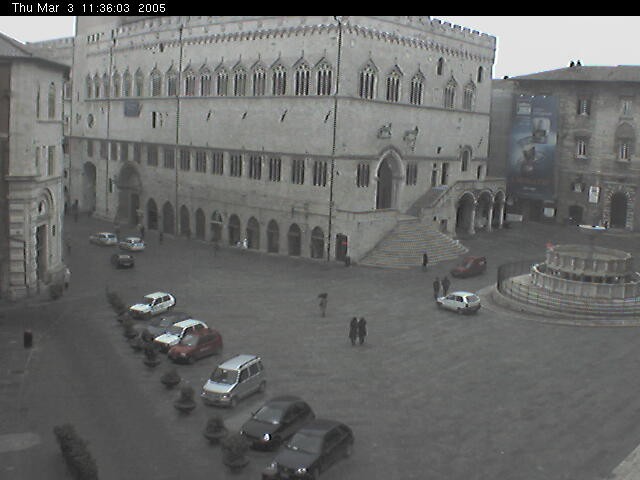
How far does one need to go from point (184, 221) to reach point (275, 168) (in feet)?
45.7

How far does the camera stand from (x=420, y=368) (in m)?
32.0

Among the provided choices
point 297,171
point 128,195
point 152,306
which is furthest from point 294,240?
point 128,195

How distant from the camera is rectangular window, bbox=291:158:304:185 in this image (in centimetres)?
5906

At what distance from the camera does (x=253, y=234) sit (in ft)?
207

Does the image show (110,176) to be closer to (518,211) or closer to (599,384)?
(518,211)

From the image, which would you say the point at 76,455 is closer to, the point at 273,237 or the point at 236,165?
the point at 273,237

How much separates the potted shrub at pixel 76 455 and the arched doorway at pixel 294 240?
3827 cm

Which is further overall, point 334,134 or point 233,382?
point 334,134

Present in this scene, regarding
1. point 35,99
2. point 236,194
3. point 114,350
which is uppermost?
point 35,99

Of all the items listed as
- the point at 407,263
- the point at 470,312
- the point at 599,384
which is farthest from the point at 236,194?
the point at 599,384

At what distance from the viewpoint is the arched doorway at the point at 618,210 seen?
7175 cm

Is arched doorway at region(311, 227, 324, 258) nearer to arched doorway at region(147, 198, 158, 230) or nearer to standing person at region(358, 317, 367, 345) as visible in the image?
arched doorway at region(147, 198, 158, 230)

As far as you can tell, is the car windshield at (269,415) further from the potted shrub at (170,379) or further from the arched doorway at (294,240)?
the arched doorway at (294,240)
